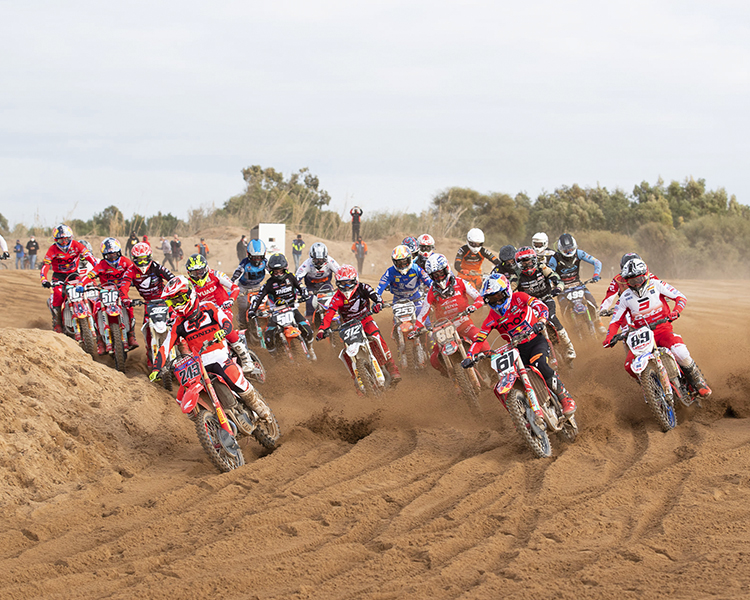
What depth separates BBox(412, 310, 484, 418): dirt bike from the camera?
32.8 ft

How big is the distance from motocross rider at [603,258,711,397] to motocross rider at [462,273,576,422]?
1.07m

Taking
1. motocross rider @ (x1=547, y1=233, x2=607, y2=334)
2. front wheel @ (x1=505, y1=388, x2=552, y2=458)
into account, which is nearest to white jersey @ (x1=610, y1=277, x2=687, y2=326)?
front wheel @ (x1=505, y1=388, x2=552, y2=458)

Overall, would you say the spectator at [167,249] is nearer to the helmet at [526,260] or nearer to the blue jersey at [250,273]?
the blue jersey at [250,273]

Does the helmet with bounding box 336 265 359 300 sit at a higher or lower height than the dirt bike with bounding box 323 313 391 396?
higher

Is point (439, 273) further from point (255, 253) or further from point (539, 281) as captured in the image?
point (255, 253)

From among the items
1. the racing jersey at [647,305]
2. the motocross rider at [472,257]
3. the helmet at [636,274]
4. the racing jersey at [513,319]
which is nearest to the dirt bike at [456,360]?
the racing jersey at [513,319]

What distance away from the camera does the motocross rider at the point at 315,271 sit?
1404 cm

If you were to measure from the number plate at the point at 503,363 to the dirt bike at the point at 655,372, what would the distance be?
1686mm

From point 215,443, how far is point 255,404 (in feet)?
2.47

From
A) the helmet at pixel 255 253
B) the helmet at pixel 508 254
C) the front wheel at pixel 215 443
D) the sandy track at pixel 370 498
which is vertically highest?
the helmet at pixel 255 253

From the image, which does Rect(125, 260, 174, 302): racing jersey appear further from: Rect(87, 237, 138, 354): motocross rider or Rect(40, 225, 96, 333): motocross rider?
Rect(40, 225, 96, 333): motocross rider

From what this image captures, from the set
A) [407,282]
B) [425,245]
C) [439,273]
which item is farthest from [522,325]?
[425,245]

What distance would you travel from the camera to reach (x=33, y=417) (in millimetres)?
9148

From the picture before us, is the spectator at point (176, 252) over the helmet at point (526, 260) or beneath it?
over
